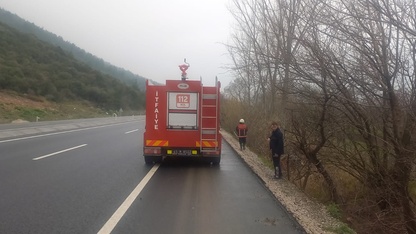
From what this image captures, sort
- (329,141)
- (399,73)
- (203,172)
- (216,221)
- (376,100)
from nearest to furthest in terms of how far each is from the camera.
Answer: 1. (216,221)
2. (399,73)
3. (376,100)
4. (329,141)
5. (203,172)

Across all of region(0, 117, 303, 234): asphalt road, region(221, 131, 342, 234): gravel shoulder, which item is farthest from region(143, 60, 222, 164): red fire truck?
region(221, 131, 342, 234): gravel shoulder

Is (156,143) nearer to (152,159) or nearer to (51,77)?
(152,159)

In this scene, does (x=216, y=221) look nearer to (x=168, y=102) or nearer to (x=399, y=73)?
(x=399, y=73)

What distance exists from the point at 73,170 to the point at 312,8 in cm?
731

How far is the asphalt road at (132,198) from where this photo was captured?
5.89 metres

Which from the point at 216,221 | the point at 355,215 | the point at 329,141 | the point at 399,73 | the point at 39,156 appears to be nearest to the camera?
the point at 216,221

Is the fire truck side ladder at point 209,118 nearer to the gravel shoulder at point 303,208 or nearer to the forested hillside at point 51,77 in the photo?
the gravel shoulder at point 303,208

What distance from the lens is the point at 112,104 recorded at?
80.3 meters

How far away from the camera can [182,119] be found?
1190 cm

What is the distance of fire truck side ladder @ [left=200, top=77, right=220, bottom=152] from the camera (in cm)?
1175

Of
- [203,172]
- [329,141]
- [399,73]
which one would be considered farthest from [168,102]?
[399,73]

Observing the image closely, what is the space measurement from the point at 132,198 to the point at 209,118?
467 cm

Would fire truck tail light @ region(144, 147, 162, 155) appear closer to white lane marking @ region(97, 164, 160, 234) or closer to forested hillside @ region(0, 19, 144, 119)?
white lane marking @ region(97, 164, 160, 234)

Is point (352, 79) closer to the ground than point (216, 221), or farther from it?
farther from it
